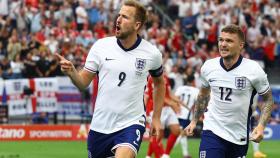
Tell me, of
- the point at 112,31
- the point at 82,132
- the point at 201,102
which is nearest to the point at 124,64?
the point at 201,102

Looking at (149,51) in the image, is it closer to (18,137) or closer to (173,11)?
(18,137)

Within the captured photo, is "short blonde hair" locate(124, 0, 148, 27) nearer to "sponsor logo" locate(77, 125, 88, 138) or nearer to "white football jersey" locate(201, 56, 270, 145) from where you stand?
"white football jersey" locate(201, 56, 270, 145)

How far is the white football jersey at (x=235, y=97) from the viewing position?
35.1 feet

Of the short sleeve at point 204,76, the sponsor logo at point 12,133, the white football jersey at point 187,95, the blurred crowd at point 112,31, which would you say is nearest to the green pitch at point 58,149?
the sponsor logo at point 12,133

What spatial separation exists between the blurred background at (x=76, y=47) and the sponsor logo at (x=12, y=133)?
0.10 ft

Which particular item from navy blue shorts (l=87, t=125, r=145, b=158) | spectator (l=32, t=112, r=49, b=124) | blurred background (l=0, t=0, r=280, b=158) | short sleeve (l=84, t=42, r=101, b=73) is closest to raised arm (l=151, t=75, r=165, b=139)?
navy blue shorts (l=87, t=125, r=145, b=158)

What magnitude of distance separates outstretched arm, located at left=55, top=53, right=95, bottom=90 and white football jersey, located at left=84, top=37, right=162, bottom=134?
0.37 feet

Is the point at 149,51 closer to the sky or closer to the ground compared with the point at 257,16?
closer to the sky

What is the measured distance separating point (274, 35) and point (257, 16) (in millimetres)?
993

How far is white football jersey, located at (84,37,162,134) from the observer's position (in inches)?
385

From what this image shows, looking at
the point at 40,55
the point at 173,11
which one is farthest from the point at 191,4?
the point at 40,55

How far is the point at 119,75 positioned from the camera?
9.79 meters

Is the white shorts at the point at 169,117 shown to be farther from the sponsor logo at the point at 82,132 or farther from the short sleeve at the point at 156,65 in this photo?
the short sleeve at the point at 156,65

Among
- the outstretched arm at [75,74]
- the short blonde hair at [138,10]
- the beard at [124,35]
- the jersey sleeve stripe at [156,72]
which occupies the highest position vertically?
the short blonde hair at [138,10]
